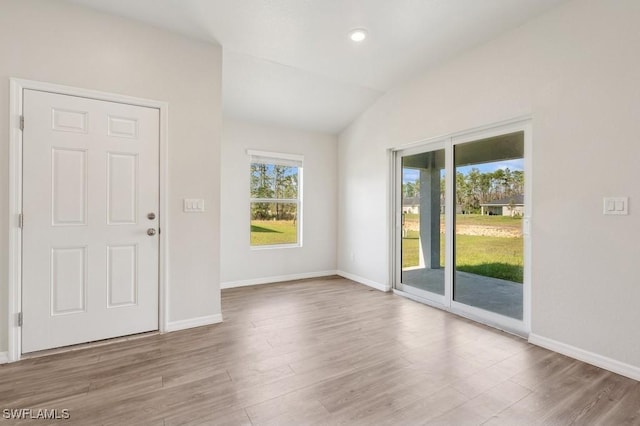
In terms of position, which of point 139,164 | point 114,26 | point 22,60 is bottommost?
point 139,164

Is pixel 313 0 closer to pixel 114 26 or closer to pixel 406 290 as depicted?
pixel 114 26

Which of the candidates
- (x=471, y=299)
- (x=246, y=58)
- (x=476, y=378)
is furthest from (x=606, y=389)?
(x=246, y=58)

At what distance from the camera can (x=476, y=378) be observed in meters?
2.11

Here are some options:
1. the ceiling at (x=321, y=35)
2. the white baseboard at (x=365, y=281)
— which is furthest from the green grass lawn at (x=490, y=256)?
the ceiling at (x=321, y=35)

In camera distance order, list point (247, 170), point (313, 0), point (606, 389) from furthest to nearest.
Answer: point (247, 170) → point (313, 0) → point (606, 389)

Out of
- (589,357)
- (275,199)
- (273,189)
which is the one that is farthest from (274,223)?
(589,357)

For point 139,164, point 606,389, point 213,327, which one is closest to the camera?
point 606,389

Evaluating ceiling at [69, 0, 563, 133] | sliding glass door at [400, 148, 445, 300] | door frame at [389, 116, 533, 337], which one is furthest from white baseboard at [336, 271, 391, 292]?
ceiling at [69, 0, 563, 133]

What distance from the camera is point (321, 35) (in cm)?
296

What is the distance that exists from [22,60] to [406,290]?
4.54 meters

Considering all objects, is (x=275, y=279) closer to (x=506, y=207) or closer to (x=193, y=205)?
(x=193, y=205)

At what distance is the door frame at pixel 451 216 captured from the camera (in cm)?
280

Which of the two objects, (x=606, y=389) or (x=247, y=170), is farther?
(x=247, y=170)

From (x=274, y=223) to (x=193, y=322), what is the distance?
2.23 meters
